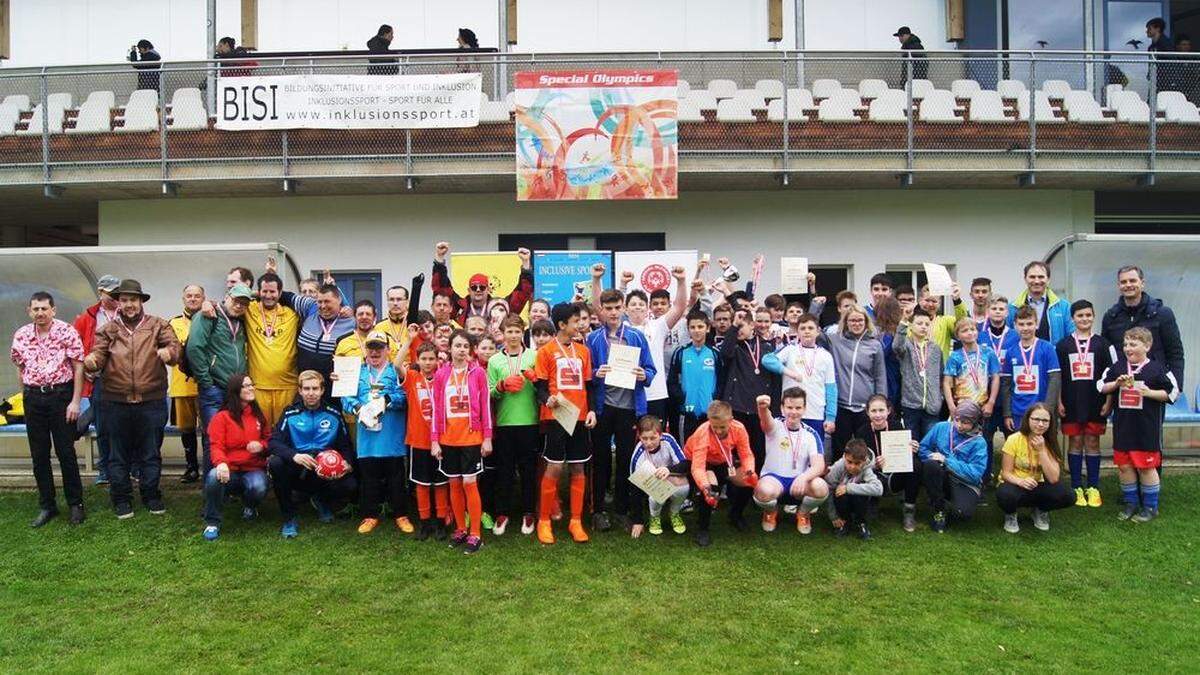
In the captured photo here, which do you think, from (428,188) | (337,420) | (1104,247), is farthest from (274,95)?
(1104,247)

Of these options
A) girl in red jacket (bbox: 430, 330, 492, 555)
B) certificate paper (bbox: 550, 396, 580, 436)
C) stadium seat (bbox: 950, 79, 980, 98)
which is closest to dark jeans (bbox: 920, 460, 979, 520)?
certificate paper (bbox: 550, 396, 580, 436)

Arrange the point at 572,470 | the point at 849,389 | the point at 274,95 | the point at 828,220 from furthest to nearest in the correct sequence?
the point at 828,220
the point at 274,95
the point at 849,389
the point at 572,470

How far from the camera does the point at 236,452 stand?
6.43 metres

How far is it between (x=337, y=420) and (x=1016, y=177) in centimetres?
1045


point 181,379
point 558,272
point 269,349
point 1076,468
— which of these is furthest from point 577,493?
point 558,272

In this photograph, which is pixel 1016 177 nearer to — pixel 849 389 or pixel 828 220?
pixel 828 220

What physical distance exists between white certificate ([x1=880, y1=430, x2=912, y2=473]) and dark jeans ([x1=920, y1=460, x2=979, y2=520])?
34 cm

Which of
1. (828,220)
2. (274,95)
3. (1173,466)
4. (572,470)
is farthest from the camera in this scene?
(828,220)

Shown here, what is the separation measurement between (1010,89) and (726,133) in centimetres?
425

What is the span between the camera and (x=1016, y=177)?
12008 millimetres

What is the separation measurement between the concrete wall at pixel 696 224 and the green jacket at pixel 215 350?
6.28m

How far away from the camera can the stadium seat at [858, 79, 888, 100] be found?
11.6m

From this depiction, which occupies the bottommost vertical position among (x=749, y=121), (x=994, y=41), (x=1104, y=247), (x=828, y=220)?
(x=1104, y=247)

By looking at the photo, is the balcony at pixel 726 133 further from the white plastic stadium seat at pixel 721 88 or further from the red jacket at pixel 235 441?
the red jacket at pixel 235 441
